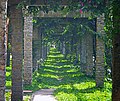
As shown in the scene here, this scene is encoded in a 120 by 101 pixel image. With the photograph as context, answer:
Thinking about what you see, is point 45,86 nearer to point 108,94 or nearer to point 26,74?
point 26,74

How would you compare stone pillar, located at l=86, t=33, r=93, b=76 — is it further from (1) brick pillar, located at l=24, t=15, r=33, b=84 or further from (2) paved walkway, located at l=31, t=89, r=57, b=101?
(2) paved walkway, located at l=31, t=89, r=57, b=101

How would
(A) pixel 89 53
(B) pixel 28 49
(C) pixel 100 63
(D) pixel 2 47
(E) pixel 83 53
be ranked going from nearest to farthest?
(D) pixel 2 47, (C) pixel 100 63, (B) pixel 28 49, (A) pixel 89 53, (E) pixel 83 53

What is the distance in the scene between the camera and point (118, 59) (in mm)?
5430

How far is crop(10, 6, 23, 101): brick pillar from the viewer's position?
969 cm

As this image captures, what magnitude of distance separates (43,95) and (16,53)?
3.49 metres

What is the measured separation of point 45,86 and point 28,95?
2.56 metres

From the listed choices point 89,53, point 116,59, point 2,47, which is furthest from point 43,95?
point 116,59

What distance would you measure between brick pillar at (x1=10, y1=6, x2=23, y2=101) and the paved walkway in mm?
2266

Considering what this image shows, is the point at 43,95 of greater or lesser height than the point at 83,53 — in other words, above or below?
below

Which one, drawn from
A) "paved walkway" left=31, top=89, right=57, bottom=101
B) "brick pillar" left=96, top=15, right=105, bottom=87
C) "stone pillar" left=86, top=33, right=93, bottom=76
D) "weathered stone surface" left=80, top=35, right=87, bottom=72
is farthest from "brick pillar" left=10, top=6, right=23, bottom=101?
"weathered stone surface" left=80, top=35, right=87, bottom=72

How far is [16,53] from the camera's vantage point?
9.80 meters

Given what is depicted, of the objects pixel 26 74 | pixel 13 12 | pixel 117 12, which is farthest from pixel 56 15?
pixel 117 12

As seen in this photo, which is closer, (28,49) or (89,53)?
(28,49)

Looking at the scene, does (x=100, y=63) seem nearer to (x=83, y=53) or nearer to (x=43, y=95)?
(x=43, y=95)
